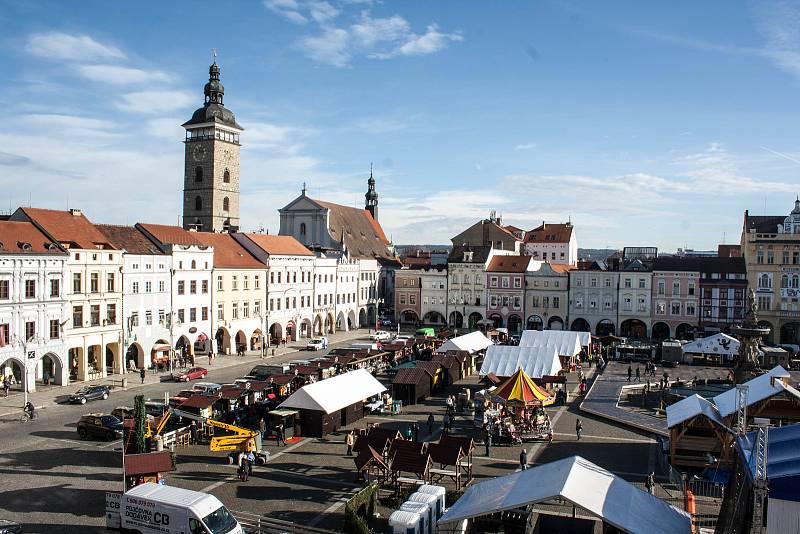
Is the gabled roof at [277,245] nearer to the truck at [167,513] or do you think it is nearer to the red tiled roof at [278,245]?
the red tiled roof at [278,245]

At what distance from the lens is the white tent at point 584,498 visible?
44.5ft

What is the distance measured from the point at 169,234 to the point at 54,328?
12121mm

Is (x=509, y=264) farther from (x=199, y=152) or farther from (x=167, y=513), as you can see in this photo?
(x=167, y=513)

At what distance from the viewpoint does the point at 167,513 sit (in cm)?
1573

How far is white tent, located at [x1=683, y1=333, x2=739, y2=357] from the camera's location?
4588 cm

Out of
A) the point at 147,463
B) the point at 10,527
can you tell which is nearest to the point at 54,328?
the point at 147,463

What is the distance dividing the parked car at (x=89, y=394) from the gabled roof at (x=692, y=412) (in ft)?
81.7

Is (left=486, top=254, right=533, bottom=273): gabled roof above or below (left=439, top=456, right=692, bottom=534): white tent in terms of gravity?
above

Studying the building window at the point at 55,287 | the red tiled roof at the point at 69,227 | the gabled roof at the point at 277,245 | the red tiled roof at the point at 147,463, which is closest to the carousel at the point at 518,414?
the red tiled roof at the point at 147,463

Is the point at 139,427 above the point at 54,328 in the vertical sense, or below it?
below

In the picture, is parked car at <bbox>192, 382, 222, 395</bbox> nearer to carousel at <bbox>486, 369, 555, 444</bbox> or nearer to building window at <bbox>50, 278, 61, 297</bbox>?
building window at <bbox>50, 278, 61, 297</bbox>

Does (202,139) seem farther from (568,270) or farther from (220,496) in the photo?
(220,496)

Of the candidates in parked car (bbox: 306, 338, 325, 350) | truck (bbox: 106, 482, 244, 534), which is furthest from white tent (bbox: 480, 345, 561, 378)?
truck (bbox: 106, 482, 244, 534)

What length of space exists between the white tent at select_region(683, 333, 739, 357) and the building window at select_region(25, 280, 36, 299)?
129 feet
